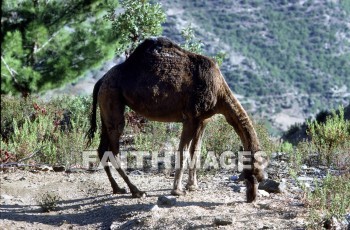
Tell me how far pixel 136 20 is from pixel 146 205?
6.26m

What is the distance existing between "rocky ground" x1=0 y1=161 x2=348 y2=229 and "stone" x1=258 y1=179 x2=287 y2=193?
0.04m

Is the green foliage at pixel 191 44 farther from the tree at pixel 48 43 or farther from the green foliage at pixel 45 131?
the tree at pixel 48 43

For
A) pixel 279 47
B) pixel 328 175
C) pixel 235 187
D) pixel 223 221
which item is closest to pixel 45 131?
pixel 235 187

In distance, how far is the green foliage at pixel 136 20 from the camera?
13.6m

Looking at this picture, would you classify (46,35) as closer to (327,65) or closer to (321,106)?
(321,106)

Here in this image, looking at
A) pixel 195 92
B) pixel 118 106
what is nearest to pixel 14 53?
pixel 118 106

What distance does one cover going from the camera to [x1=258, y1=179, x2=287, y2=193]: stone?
9.09 m

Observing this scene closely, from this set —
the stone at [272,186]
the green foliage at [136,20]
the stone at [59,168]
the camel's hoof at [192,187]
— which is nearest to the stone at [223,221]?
the stone at [272,186]

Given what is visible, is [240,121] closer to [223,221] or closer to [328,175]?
[328,175]

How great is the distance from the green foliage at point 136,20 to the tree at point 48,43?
123 inches

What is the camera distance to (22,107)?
1441 centimetres

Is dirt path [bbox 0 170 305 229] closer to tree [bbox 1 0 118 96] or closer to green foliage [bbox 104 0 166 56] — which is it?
tree [bbox 1 0 118 96]

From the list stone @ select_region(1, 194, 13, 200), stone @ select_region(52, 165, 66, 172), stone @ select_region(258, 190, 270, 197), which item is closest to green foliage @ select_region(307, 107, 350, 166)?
stone @ select_region(258, 190, 270, 197)

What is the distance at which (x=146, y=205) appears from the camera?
8617 mm
